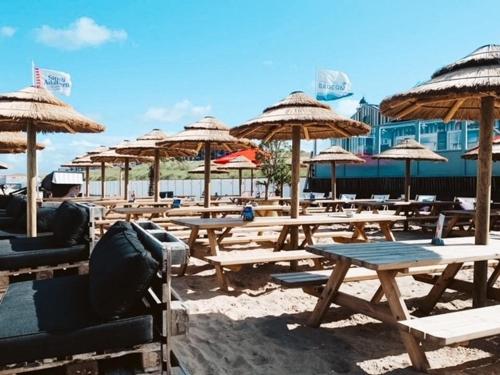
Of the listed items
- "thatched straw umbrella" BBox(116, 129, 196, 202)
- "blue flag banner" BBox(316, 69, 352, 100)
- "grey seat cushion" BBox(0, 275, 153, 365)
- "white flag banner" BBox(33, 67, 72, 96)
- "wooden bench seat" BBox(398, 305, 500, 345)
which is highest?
"blue flag banner" BBox(316, 69, 352, 100)

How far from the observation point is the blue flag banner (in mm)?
20922

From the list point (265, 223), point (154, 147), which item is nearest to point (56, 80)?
point (154, 147)

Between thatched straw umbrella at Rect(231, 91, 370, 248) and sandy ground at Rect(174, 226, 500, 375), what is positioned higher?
thatched straw umbrella at Rect(231, 91, 370, 248)

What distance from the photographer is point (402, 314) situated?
3.28 m

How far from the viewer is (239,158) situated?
16.0 m

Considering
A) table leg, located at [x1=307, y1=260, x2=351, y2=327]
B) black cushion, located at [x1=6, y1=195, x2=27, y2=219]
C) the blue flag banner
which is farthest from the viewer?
the blue flag banner

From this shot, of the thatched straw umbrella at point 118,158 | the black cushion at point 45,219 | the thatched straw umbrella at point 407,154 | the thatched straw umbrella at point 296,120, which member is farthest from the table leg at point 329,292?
the thatched straw umbrella at point 118,158

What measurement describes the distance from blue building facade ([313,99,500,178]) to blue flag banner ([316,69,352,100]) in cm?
141

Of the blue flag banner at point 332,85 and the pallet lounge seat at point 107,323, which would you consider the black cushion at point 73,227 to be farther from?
the blue flag banner at point 332,85

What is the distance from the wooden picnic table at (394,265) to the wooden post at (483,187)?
17 centimetres

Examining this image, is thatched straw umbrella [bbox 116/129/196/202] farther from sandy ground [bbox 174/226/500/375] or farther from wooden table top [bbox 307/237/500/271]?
wooden table top [bbox 307/237/500/271]

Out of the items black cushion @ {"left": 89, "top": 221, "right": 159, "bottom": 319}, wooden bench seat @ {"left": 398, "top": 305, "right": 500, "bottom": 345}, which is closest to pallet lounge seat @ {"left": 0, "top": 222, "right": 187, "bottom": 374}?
black cushion @ {"left": 89, "top": 221, "right": 159, "bottom": 319}

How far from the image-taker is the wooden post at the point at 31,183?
17.7 ft

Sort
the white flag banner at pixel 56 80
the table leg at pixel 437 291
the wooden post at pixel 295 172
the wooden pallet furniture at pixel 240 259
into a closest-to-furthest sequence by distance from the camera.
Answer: the table leg at pixel 437 291, the wooden pallet furniture at pixel 240 259, the wooden post at pixel 295 172, the white flag banner at pixel 56 80
